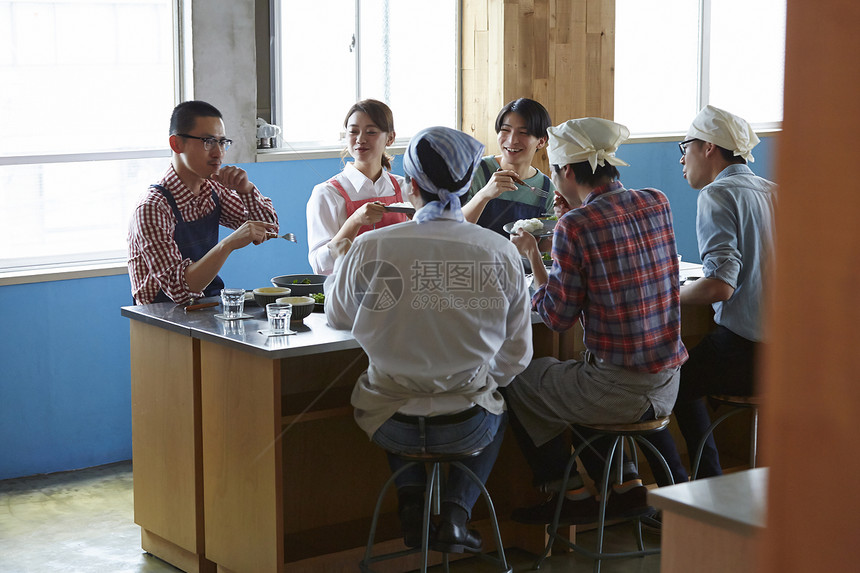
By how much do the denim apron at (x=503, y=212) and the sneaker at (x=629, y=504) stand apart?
1295mm

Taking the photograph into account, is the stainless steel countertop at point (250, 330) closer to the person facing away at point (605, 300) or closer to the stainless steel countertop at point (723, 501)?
the person facing away at point (605, 300)

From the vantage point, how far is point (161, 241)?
10.6 ft

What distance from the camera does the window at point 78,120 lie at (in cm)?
407

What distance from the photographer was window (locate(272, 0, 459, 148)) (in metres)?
4.84

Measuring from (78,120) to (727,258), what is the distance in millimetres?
2684

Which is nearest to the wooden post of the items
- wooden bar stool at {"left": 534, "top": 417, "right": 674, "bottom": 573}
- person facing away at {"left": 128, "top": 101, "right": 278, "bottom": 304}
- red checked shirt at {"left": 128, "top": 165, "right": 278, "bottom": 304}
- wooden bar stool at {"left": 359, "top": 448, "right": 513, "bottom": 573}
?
wooden bar stool at {"left": 359, "top": 448, "right": 513, "bottom": 573}

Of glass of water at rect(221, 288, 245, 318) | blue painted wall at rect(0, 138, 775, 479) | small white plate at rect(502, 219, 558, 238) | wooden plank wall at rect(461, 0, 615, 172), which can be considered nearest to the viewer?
glass of water at rect(221, 288, 245, 318)

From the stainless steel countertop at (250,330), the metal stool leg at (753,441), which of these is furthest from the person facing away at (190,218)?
the metal stool leg at (753,441)

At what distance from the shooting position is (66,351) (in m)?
4.16

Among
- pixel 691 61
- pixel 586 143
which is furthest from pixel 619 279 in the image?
pixel 691 61

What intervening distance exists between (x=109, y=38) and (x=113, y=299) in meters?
1.08

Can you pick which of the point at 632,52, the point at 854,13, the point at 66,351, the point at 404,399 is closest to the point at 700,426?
the point at 404,399

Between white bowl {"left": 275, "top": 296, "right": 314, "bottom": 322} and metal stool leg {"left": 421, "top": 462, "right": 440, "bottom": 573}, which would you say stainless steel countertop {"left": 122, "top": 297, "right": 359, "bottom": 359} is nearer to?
white bowl {"left": 275, "top": 296, "right": 314, "bottom": 322}

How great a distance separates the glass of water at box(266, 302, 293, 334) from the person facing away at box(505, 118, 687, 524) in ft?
2.29
